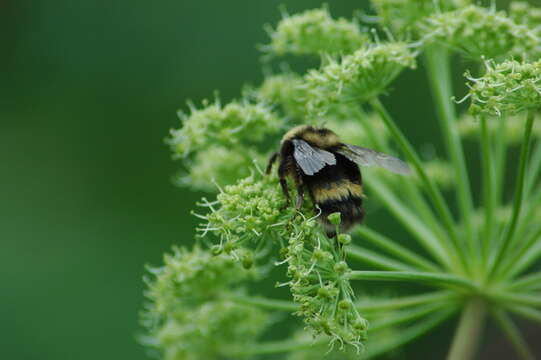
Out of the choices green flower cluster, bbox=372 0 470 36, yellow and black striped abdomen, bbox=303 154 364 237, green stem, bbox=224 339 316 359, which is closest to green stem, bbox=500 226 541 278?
yellow and black striped abdomen, bbox=303 154 364 237

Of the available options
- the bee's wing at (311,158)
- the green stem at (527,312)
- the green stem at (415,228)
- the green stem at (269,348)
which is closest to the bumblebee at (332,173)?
the bee's wing at (311,158)

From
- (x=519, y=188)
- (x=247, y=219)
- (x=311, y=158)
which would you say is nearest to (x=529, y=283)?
(x=519, y=188)

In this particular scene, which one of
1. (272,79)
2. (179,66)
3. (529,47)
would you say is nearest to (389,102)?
(179,66)

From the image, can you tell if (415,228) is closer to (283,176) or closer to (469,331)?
(469,331)

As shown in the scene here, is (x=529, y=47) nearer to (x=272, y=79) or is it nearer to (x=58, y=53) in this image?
(x=272, y=79)

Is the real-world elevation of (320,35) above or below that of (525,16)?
above
